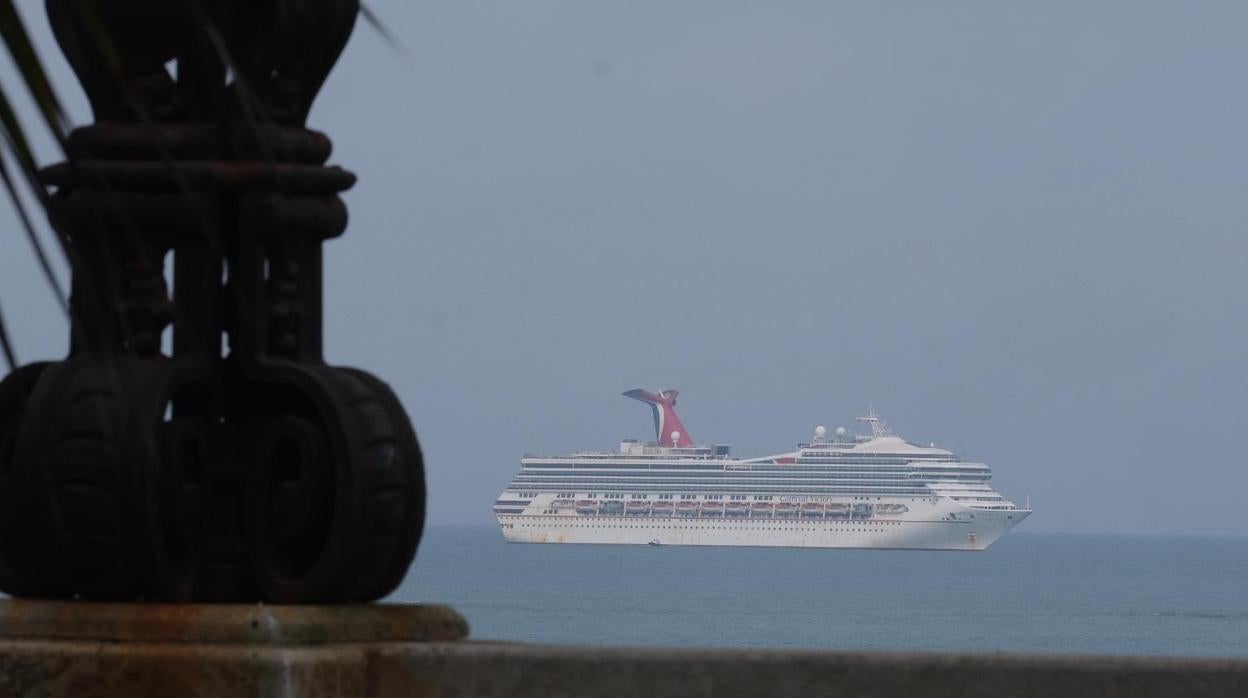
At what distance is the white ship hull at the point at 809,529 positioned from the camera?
92312 millimetres

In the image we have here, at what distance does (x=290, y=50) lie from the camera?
2.42 m

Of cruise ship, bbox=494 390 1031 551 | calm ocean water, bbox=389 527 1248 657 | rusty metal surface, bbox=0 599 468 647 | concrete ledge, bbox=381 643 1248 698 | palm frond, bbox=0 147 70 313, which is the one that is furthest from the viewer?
cruise ship, bbox=494 390 1031 551

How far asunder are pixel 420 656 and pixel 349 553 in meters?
0.13

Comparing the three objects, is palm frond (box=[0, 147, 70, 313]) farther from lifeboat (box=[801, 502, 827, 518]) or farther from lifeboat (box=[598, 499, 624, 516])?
lifeboat (box=[598, 499, 624, 516])

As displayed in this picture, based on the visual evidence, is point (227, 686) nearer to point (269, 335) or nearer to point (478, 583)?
point (269, 335)

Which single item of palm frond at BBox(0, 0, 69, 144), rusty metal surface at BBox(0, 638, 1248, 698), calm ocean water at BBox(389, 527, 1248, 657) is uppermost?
palm frond at BBox(0, 0, 69, 144)

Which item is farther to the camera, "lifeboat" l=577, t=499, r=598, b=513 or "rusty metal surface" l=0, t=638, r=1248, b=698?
"lifeboat" l=577, t=499, r=598, b=513

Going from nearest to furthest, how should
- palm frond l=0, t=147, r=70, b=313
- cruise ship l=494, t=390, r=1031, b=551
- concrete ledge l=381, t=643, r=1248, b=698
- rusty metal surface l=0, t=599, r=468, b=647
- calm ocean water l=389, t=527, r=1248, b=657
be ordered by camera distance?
palm frond l=0, t=147, r=70, b=313
concrete ledge l=381, t=643, r=1248, b=698
rusty metal surface l=0, t=599, r=468, b=647
calm ocean water l=389, t=527, r=1248, b=657
cruise ship l=494, t=390, r=1031, b=551

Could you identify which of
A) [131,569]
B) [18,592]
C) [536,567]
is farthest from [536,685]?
[536,567]

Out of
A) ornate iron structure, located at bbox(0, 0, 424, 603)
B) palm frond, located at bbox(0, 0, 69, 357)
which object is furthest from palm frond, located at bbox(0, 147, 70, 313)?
ornate iron structure, located at bbox(0, 0, 424, 603)

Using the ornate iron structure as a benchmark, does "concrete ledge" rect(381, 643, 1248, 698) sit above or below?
below

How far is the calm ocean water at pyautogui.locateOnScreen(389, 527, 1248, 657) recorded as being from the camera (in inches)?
2116

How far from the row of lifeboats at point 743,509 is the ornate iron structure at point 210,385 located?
3564 inches

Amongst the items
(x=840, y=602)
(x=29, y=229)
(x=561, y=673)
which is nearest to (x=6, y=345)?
(x=29, y=229)
